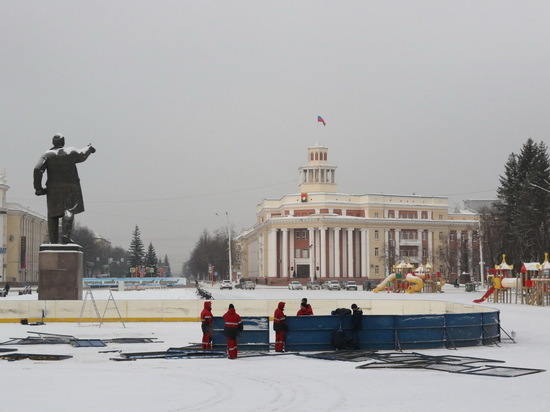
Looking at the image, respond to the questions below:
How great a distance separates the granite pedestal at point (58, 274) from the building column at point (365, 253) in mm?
107928

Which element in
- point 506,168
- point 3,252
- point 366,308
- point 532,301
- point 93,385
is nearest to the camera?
point 93,385

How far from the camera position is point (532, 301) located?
53969 millimetres

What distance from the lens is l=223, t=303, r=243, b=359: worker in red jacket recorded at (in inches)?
852

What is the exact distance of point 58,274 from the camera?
36906 mm

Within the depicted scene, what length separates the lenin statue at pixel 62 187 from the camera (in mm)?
37594

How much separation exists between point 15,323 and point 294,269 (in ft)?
352

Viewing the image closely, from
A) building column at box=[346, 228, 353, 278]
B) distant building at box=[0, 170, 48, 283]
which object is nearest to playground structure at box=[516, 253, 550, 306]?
building column at box=[346, 228, 353, 278]

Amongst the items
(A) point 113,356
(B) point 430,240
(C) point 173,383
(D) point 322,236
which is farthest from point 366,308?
(B) point 430,240

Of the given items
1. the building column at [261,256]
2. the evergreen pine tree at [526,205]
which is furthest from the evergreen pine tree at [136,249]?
the evergreen pine tree at [526,205]

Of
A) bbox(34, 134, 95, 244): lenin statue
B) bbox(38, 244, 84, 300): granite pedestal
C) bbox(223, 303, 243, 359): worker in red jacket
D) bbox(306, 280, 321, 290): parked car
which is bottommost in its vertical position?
bbox(223, 303, 243, 359): worker in red jacket

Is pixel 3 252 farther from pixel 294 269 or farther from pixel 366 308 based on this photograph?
pixel 366 308

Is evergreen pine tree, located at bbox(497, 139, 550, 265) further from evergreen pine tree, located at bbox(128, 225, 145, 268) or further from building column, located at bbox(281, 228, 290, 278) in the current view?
evergreen pine tree, located at bbox(128, 225, 145, 268)

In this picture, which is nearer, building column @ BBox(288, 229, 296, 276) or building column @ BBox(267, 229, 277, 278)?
building column @ BBox(288, 229, 296, 276)

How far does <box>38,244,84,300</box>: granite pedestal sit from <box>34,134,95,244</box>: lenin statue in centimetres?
102
